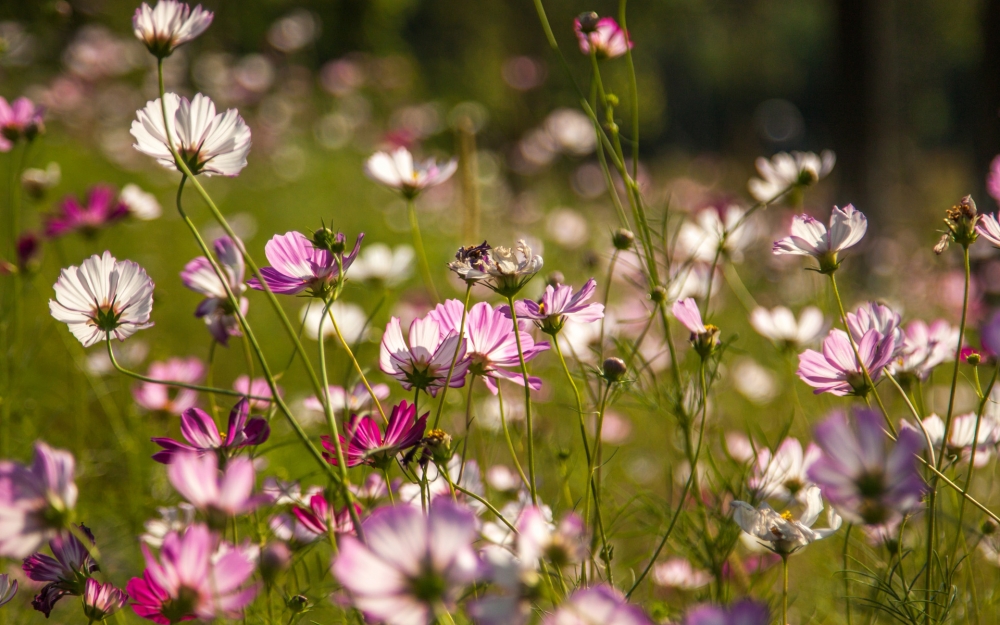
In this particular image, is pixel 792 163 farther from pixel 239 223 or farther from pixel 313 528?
pixel 239 223

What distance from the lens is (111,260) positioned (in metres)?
0.52

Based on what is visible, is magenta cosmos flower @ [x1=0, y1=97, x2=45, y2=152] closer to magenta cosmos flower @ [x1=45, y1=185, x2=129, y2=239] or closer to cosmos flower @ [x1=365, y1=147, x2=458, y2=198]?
magenta cosmos flower @ [x1=45, y1=185, x2=129, y2=239]

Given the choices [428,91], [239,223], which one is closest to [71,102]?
[239,223]

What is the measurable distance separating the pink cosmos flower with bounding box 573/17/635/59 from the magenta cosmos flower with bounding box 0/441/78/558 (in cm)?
57

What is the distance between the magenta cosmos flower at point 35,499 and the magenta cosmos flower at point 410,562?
15cm

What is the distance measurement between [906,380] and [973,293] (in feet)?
4.06

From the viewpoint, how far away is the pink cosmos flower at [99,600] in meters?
0.46

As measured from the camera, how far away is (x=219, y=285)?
0.60 m

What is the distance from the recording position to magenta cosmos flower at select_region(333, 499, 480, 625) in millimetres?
318

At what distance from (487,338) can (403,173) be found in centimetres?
29

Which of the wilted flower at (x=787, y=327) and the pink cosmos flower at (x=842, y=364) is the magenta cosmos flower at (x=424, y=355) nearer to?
the pink cosmos flower at (x=842, y=364)

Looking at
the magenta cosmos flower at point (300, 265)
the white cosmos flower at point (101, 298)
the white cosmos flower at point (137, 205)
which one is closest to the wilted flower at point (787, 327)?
the magenta cosmos flower at point (300, 265)

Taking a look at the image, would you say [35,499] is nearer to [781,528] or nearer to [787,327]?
[781,528]

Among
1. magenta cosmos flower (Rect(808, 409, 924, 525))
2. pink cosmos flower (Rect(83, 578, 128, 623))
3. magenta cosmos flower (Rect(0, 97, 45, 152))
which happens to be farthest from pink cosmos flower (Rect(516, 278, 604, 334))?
magenta cosmos flower (Rect(0, 97, 45, 152))
